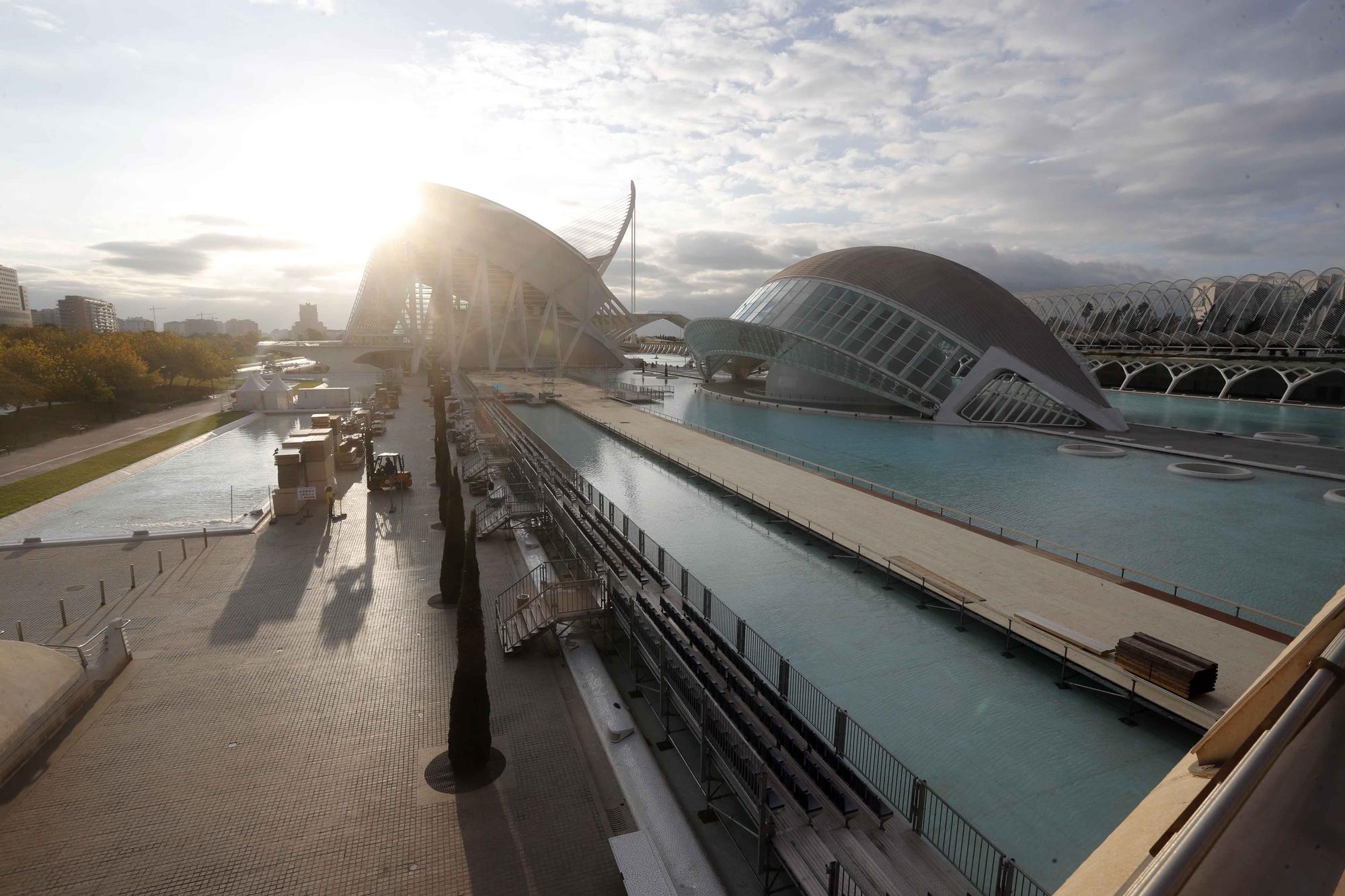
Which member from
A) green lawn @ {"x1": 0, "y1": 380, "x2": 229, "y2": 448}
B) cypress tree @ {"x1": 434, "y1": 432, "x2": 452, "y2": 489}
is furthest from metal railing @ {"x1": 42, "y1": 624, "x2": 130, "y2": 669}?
green lawn @ {"x1": 0, "y1": 380, "x2": 229, "y2": 448}

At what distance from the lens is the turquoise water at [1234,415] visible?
36062 mm

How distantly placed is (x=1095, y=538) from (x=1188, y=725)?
890cm

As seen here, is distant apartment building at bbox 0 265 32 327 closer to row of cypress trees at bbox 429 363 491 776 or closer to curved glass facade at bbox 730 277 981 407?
curved glass facade at bbox 730 277 981 407

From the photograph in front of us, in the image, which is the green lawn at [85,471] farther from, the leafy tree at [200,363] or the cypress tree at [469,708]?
the leafy tree at [200,363]

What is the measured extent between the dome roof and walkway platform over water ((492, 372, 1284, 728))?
21755 mm

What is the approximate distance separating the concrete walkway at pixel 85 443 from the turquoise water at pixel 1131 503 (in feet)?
92.8

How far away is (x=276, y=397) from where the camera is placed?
43469 millimetres

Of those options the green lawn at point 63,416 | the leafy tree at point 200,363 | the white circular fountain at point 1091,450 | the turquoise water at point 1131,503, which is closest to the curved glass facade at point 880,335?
the turquoise water at point 1131,503

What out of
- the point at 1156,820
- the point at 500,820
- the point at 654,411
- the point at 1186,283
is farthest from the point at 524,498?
the point at 1186,283

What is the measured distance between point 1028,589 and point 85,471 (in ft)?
102

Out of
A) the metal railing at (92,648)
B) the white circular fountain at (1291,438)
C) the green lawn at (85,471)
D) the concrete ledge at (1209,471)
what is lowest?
the green lawn at (85,471)

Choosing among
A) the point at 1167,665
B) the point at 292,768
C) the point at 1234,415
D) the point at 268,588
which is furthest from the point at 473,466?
the point at 1234,415

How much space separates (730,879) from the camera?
676 cm

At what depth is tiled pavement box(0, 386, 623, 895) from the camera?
22.8 ft
